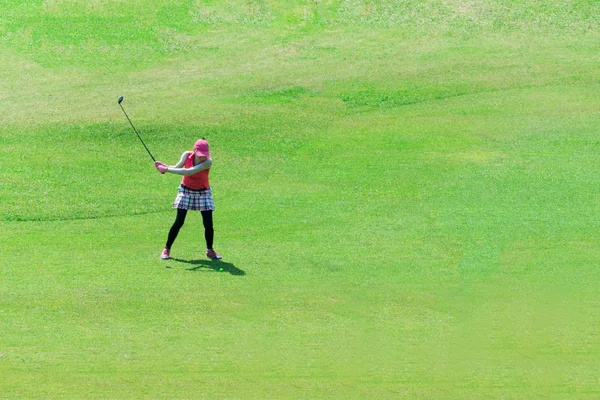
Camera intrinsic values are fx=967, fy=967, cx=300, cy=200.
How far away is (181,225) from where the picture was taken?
15000 mm

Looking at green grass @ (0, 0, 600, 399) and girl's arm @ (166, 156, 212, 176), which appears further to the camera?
girl's arm @ (166, 156, 212, 176)

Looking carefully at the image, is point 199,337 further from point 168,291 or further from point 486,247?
point 486,247

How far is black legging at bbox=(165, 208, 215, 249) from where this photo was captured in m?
15.0

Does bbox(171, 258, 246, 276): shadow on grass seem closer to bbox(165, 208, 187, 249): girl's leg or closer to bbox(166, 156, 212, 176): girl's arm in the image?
bbox(165, 208, 187, 249): girl's leg

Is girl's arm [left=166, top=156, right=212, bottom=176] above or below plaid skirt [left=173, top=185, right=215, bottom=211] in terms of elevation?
above

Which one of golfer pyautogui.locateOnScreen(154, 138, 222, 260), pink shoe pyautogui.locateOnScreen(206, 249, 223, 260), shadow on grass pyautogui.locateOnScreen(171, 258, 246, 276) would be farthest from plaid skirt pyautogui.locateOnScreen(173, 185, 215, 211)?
shadow on grass pyautogui.locateOnScreen(171, 258, 246, 276)

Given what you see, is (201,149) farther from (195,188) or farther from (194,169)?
(195,188)

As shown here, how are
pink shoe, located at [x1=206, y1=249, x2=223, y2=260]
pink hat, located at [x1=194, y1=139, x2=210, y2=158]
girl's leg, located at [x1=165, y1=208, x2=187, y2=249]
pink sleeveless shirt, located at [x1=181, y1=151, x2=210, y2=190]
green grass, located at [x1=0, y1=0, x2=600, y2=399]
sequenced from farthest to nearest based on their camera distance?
pink shoe, located at [x1=206, y1=249, x2=223, y2=260] < girl's leg, located at [x1=165, y1=208, x2=187, y2=249] < pink sleeveless shirt, located at [x1=181, y1=151, x2=210, y2=190] < pink hat, located at [x1=194, y1=139, x2=210, y2=158] < green grass, located at [x1=0, y1=0, x2=600, y2=399]

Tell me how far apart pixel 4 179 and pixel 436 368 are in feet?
32.4

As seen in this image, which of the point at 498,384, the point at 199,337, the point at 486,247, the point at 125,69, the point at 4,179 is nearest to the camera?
the point at 498,384

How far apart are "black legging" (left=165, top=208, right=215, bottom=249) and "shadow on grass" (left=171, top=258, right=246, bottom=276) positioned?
257 millimetres

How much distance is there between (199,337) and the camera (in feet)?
42.1

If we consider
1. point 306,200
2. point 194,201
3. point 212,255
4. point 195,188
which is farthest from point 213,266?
point 306,200

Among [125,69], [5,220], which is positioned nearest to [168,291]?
[5,220]
